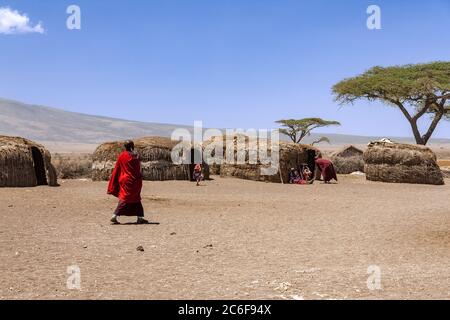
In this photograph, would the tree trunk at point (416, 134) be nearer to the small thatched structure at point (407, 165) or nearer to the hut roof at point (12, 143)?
the small thatched structure at point (407, 165)

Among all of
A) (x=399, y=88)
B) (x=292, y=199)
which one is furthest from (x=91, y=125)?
(x=292, y=199)

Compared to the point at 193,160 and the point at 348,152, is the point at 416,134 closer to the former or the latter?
the point at 348,152

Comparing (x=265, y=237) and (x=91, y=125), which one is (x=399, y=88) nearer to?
(x=265, y=237)

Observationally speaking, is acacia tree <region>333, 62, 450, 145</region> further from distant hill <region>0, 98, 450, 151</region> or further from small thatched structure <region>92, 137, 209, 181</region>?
distant hill <region>0, 98, 450, 151</region>

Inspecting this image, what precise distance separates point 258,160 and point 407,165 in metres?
6.15

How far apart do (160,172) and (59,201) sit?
7.60m

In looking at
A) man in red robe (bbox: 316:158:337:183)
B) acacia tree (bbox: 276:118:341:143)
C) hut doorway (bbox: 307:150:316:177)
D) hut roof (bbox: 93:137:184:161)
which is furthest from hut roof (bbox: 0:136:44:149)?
acacia tree (bbox: 276:118:341:143)

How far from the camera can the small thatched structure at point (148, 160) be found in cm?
1975

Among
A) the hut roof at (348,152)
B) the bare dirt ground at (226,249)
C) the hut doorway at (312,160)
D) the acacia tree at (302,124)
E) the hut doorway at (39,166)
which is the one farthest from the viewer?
the acacia tree at (302,124)

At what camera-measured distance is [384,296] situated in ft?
15.6

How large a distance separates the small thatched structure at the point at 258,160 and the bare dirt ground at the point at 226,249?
8.27m

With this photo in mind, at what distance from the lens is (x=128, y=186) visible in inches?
373

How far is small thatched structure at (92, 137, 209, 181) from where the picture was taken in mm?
19750

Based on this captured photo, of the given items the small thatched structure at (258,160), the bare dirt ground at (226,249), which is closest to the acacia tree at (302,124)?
the small thatched structure at (258,160)
